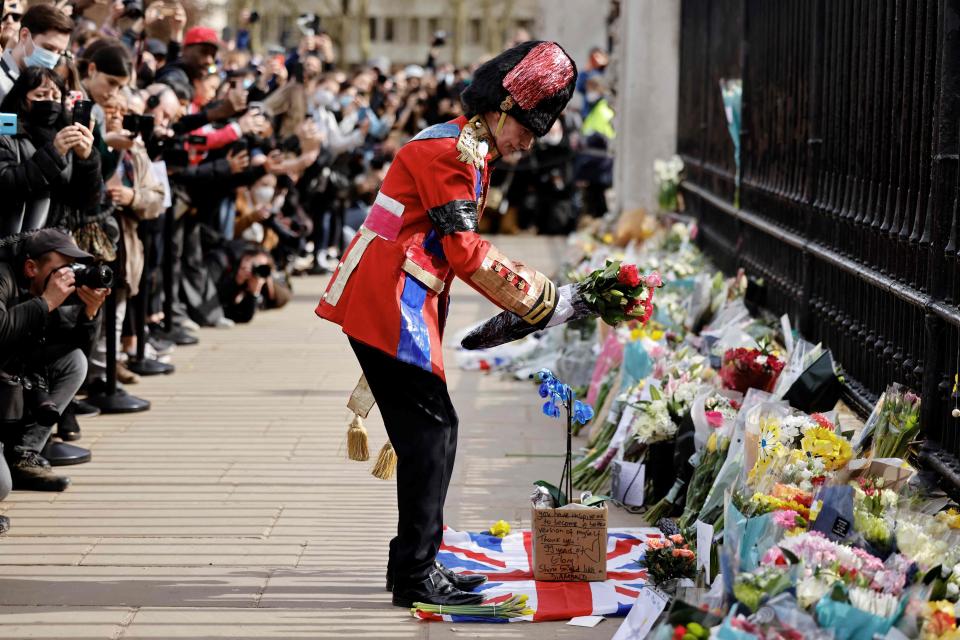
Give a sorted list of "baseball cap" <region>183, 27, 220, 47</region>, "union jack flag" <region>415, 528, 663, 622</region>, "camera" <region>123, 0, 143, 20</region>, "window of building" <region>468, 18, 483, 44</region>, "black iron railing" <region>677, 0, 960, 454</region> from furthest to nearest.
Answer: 1. "window of building" <region>468, 18, 483, 44</region>
2. "camera" <region>123, 0, 143, 20</region>
3. "baseball cap" <region>183, 27, 220, 47</region>
4. "black iron railing" <region>677, 0, 960, 454</region>
5. "union jack flag" <region>415, 528, 663, 622</region>

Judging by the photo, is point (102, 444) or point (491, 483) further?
point (102, 444)

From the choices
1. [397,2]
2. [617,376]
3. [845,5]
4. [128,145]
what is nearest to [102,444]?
[128,145]

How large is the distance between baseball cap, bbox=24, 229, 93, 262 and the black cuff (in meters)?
2.69

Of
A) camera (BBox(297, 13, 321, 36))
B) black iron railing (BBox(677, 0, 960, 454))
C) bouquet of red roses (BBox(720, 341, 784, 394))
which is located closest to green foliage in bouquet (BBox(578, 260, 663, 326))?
black iron railing (BBox(677, 0, 960, 454))

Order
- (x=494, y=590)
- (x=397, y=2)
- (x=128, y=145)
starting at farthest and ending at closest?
1. (x=397, y=2)
2. (x=128, y=145)
3. (x=494, y=590)

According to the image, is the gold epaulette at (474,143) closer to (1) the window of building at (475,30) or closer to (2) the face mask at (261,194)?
(2) the face mask at (261,194)

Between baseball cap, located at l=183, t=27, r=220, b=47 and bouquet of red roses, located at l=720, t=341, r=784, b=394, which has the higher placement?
baseball cap, located at l=183, t=27, r=220, b=47

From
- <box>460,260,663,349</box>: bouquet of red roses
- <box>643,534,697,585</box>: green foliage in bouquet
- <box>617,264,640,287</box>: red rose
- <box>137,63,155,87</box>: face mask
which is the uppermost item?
<box>137,63,155,87</box>: face mask

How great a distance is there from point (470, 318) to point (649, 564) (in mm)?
8325

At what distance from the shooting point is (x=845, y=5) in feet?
23.7

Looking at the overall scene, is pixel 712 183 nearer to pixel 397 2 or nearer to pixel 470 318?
pixel 470 318

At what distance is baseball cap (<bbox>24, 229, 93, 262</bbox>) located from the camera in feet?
22.8

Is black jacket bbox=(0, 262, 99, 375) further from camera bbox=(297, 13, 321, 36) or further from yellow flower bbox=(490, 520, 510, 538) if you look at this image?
camera bbox=(297, 13, 321, 36)

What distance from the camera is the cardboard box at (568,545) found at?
546 cm
